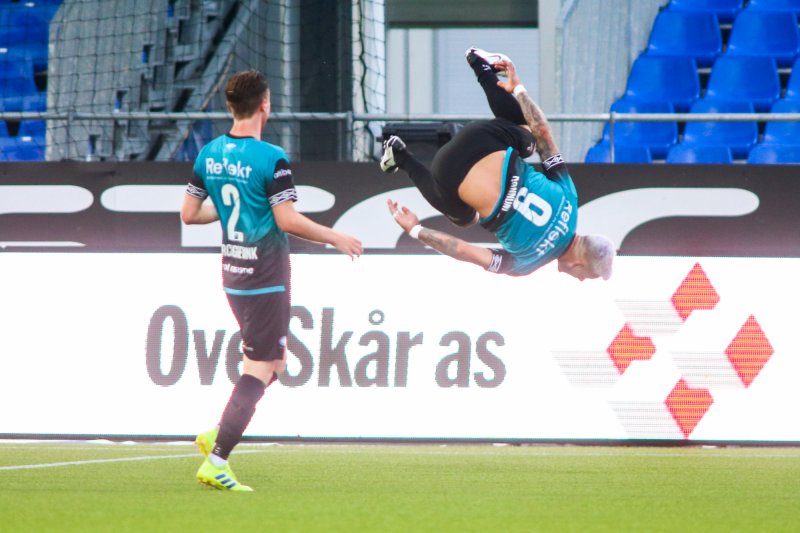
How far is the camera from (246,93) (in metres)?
5.63

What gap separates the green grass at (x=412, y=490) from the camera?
454 centimetres

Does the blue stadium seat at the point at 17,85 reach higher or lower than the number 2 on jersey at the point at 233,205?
higher

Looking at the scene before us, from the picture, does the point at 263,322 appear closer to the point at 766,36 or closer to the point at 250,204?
the point at 250,204

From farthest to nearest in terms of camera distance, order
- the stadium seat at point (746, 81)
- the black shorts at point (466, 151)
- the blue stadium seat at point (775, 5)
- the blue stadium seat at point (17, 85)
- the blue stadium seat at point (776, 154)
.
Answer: the blue stadium seat at point (17, 85) < the blue stadium seat at point (775, 5) < the stadium seat at point (746, 81) < the blue stadium seat at point (776, 154) < the black shorts at point (466, 151)

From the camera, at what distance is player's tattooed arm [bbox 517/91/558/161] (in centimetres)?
677

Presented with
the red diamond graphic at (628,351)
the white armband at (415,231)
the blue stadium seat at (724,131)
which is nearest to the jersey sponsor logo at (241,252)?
the white armband at (415,231)

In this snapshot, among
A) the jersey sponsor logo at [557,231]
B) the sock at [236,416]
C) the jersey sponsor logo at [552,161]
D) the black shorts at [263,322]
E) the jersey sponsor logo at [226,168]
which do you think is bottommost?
the sock at [236,416]

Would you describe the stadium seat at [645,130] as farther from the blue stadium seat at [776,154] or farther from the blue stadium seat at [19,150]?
the blue stadium seat at [19,150]

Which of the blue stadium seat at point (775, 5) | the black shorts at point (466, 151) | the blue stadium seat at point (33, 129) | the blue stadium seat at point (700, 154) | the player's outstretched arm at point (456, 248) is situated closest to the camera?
the player's outstretched arm at point (456, 248)

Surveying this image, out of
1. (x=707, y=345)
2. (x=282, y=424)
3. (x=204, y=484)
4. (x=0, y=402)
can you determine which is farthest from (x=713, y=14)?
(x=204, y=484)

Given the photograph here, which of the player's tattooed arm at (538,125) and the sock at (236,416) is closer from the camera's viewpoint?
the sock at (236,416)

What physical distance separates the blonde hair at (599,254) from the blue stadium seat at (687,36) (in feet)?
27.6

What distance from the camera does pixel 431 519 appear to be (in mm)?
4602

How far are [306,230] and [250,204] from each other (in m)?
0.33
